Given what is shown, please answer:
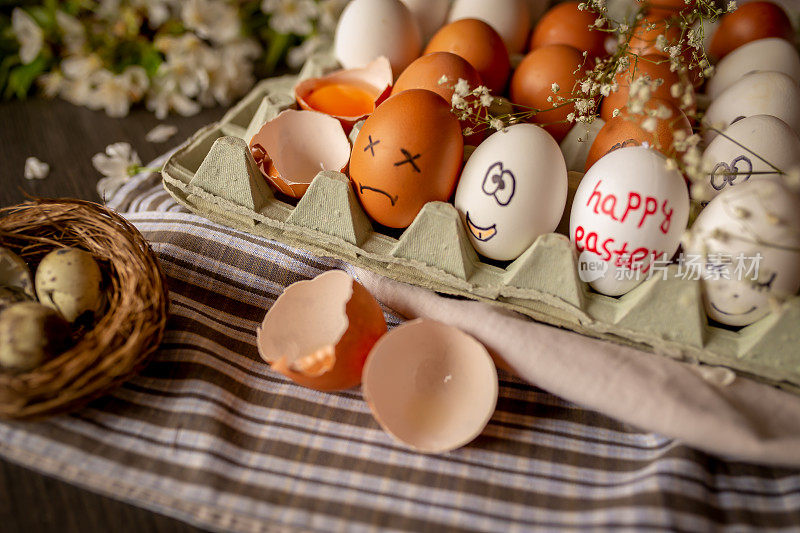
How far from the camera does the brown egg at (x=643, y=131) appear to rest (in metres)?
0.79

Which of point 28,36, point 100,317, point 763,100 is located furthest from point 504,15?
point 28,36

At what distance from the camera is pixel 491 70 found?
38.6 inches

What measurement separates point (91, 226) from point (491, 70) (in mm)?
690

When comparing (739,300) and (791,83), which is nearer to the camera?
(739,300)

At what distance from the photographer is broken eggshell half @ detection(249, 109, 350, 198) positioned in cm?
91

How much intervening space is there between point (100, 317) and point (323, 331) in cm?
31

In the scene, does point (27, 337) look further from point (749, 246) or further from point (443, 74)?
point (749, 246)

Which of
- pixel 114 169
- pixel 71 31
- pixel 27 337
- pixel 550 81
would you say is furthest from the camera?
pixel 71 31

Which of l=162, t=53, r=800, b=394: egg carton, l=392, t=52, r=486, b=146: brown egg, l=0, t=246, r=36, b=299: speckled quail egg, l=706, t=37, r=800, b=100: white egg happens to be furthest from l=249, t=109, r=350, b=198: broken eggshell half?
l=706, t=37, r=800, b=100: white egg

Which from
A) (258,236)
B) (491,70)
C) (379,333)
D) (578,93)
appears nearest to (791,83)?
(578,93)

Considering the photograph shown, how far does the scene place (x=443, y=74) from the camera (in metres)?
0.87

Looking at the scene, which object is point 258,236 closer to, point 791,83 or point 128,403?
point 128,403

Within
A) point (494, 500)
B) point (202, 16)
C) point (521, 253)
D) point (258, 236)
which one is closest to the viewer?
point (494, 500)

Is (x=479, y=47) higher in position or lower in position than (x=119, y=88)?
higher
